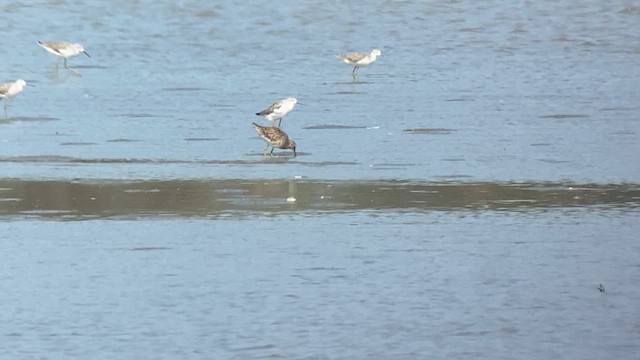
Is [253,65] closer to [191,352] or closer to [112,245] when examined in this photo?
[112,245]

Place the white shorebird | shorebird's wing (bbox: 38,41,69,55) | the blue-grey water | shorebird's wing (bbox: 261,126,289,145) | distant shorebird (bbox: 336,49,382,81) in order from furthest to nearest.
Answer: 1. shorebird's wing (bbox: 38,41,69,55)
2. distant shorebird (bbox: 336,49,382,81)
3. the white shorebird
4. shorebird's wing (bbox: 261,126,289,145)
5. the blue-grey water

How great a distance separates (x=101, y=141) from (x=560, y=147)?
14.1 feet

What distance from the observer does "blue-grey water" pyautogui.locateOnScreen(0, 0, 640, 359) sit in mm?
7453

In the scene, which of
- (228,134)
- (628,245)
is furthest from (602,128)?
(628,245)

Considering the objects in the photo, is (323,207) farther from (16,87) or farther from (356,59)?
(356,59)

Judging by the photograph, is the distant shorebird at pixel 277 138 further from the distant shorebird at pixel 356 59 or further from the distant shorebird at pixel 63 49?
the distant shorebird at pixel 63 49

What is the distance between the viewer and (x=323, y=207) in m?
11.1

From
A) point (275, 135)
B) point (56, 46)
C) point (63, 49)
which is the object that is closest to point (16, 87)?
point (275, 135)

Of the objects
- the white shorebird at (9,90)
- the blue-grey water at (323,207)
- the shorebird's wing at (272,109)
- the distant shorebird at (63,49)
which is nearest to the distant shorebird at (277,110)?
the shorebird's wing at (272,109)

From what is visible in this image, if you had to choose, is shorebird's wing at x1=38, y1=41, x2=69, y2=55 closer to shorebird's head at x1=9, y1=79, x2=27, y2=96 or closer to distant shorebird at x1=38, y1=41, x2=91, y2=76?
distant shorebird at x1=38, y1=41, x2=91, y2=76

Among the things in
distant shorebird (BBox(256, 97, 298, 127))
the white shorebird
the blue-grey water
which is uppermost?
the white shorebird

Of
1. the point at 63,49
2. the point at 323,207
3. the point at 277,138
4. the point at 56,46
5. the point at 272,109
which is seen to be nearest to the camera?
the point at 323,207

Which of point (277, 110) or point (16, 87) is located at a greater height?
point (16, 87)

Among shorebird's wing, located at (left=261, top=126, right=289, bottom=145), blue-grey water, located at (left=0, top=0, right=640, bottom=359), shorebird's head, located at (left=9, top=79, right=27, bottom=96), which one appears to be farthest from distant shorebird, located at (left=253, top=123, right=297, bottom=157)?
shorebird's head, located at (left=9, top=79, right=27, bottom=96)
